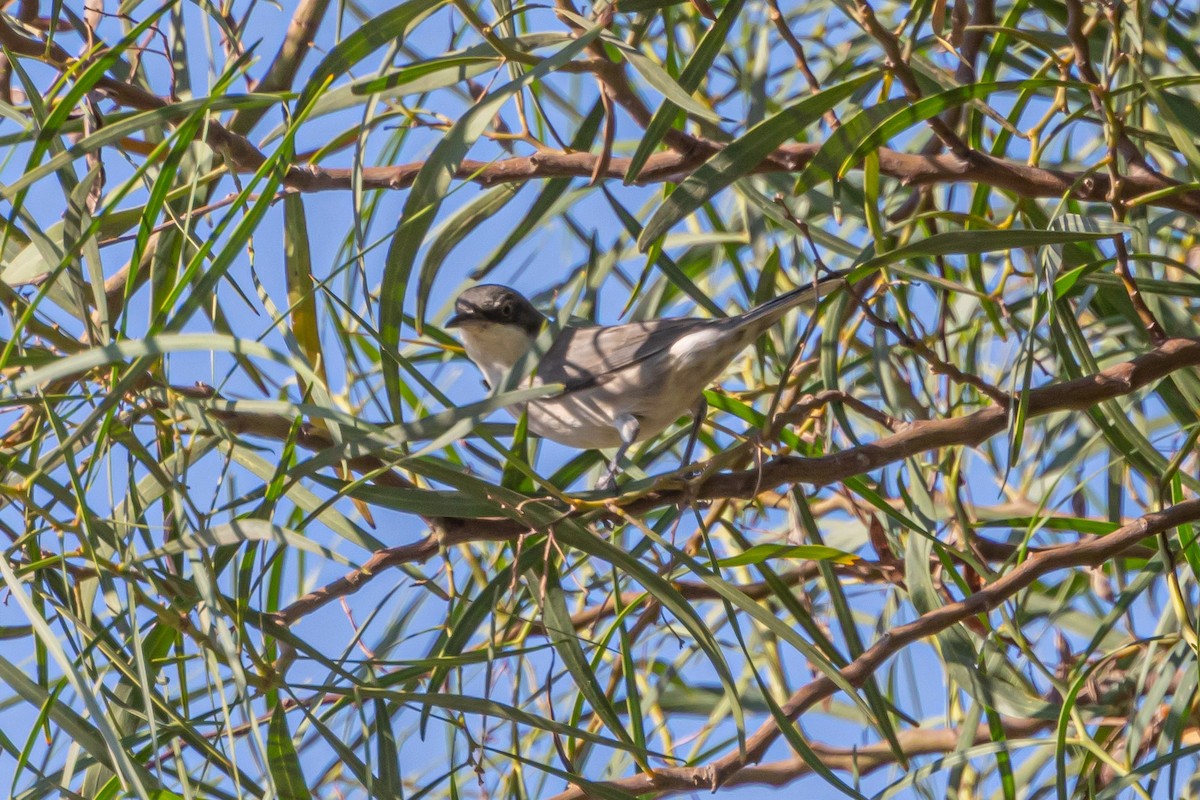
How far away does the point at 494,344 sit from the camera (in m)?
3.83

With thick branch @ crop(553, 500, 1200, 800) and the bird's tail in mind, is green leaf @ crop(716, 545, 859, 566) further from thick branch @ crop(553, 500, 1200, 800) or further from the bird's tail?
the bird's tail

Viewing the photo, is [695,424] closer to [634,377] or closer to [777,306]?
[777,306]

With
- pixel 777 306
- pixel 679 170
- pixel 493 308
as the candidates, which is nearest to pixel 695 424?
pixel 777 306

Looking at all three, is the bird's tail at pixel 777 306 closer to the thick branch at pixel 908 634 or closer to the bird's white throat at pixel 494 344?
the thick branch at pixel 908 634

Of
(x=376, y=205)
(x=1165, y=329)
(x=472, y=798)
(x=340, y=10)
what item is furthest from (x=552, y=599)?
(x=472, y=798)

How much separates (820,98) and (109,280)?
4.54ft

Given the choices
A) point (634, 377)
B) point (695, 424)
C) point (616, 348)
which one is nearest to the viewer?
point (695, 424)

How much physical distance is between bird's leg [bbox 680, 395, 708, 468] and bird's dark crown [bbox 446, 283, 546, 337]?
0.75 m

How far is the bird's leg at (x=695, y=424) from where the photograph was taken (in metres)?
2.66

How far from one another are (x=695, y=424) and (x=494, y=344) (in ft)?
4.07

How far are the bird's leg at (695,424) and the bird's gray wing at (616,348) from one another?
0.19 meters

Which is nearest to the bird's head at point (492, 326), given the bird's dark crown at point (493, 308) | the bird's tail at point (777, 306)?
the bird's dark crown at point (493, 308)

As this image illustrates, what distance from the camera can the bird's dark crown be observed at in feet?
12.2

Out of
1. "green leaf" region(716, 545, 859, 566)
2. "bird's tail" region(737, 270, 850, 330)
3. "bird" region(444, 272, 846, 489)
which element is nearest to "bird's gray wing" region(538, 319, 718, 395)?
"bird" region(444, 272, 846, 489)
